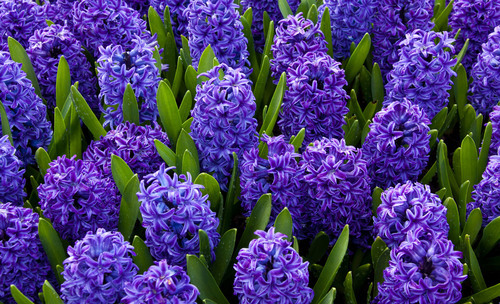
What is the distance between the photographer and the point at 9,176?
112 inches

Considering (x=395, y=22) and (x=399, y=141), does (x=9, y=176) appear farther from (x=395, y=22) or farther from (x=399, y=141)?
(x=395, y=22)

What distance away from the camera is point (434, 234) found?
238cm

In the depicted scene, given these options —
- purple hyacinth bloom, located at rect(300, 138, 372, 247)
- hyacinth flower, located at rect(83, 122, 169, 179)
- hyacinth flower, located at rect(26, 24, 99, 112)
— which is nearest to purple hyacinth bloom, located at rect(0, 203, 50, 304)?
hyacinth flower, located at rect(83, 122, 169, 179)

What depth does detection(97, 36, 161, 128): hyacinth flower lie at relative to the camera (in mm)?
3230

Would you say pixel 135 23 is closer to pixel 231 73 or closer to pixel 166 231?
pixel 231 73

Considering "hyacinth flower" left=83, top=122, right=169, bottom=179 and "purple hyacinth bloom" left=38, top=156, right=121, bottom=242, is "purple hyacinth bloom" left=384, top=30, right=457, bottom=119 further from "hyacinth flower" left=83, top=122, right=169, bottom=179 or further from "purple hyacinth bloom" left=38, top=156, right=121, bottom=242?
"purple hyacinth bloom" left=38, top=156, right=121, bottom=242

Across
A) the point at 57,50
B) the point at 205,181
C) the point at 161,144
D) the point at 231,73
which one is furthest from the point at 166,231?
the point at 57,50

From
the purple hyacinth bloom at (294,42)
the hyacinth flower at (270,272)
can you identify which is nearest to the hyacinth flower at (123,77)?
the purple hyacinth bloom at (294,42)

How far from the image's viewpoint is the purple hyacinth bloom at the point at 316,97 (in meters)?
3.13

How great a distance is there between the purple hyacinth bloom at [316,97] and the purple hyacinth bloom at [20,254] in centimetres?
146

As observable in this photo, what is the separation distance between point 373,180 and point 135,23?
1890 millimetres

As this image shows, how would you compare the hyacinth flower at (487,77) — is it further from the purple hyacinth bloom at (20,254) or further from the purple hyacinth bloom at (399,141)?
the purple hyacinth bloom at (20,254)

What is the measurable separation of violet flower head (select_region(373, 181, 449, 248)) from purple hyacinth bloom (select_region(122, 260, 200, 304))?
96 cm

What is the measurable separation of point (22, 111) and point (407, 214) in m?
2.13
